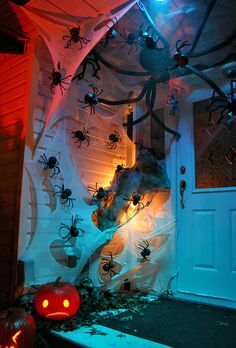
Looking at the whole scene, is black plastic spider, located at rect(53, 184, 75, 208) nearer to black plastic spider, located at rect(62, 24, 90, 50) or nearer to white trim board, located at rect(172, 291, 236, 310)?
black plastic spider, located at rect(62, 24, 90, 50)

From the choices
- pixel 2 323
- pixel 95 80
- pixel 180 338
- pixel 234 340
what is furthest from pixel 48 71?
pixel 234 340

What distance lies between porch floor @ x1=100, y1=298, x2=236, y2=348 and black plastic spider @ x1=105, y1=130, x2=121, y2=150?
1.80m

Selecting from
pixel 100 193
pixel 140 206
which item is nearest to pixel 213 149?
pixel 140 206

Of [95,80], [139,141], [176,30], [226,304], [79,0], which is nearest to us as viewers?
[79,0]

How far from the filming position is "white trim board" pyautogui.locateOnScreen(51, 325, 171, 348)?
1.98 metres

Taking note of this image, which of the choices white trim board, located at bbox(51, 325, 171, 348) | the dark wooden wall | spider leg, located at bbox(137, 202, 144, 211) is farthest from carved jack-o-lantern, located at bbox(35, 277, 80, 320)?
spider leg, located at bbox(137, 202, 144, 211)

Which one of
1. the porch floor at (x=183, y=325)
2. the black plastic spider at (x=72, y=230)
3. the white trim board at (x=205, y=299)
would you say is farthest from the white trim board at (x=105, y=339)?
the white trim board at (x=205, y=299)

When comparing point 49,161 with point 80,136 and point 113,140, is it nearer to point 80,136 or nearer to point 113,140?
point 80,136

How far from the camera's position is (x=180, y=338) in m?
2.13

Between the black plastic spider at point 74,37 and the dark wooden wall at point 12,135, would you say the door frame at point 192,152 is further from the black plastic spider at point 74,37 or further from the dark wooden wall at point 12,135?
the dark wooden wall at point 12,135

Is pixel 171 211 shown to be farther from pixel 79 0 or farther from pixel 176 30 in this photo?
pixel 79 0

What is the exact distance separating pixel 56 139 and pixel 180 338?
78.7 inches

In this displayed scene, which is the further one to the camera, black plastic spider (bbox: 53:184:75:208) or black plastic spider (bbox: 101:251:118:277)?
black plastic spider (bbox: 101:251:118:277)

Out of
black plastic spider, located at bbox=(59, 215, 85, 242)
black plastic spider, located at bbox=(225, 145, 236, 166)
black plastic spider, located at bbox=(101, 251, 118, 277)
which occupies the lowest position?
black plastic spider, located at bbox=(101, 251, 118, 277)
